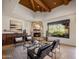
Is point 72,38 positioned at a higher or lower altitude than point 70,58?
higher

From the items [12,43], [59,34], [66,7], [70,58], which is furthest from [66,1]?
[12,43]

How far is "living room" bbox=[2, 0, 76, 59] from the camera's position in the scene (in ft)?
22.1

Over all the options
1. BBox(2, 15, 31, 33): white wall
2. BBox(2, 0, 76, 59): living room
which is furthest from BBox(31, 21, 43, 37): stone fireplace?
BBox(2, 15, 31, 33): white wall

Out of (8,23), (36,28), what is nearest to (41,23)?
(36,28)

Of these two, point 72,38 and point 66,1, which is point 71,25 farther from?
point 66,1

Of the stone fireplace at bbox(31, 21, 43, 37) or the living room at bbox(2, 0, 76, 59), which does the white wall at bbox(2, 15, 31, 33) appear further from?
the stone fireplace at bbox(31, 21, 43, 37)

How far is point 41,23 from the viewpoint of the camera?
12195 millimetres

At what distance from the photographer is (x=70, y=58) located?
4.27 m

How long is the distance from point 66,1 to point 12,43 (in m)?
5.87

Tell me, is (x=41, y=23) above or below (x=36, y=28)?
above

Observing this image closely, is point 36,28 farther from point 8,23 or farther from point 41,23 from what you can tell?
point 8,23

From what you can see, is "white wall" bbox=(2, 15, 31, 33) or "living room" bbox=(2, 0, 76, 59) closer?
"living room" bbox=(2, 0, 76, 59)

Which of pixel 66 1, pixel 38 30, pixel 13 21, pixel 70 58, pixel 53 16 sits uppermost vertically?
pixel 66 1

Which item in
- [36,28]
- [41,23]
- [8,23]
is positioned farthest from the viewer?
[36,28]
